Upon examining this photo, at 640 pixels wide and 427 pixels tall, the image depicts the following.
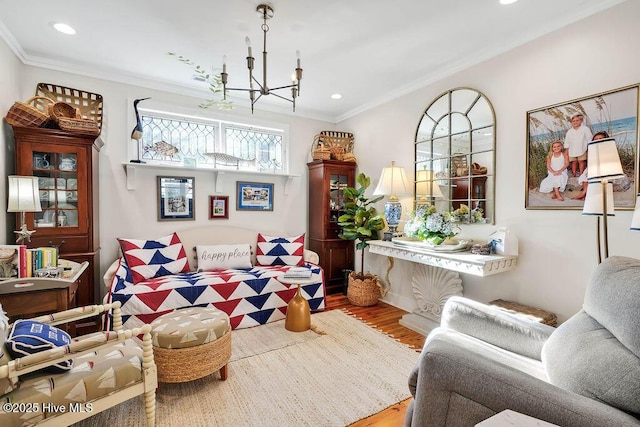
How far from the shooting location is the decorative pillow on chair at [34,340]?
1.22 metres

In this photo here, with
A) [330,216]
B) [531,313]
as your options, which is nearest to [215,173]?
[330,216]

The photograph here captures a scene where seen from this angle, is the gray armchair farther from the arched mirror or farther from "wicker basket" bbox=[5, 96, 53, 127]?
"wicker basket" bbox=[5, 96, 53, 127]

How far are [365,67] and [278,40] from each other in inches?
37.5

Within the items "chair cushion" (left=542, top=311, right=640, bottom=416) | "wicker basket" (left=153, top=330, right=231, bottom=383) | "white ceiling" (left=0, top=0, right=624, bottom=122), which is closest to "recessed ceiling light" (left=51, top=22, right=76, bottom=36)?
"white ceiling" (left=0, top=0, right=624, bottom=122)

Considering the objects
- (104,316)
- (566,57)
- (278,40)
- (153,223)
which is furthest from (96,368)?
(566,57)

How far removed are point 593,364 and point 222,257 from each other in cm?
324

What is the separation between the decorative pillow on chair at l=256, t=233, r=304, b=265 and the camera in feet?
12.3

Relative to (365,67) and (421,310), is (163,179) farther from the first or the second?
(421,310)

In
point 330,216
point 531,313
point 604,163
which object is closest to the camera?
point 604,163

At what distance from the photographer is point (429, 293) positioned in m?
3.09

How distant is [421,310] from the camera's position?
3.17 m

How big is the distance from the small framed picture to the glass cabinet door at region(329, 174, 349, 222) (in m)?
1.40

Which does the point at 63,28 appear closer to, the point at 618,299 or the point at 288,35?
the point at 288,35

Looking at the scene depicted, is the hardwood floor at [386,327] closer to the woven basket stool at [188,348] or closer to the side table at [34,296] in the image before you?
the woven basket stool at [188,348]
